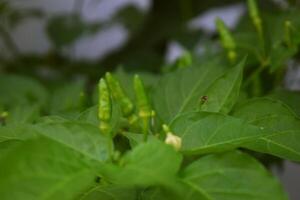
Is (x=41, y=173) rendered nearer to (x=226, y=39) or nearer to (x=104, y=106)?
(x=104, y=106)

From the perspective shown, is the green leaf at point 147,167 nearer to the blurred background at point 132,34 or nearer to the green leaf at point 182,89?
the green leaf at point 182,89

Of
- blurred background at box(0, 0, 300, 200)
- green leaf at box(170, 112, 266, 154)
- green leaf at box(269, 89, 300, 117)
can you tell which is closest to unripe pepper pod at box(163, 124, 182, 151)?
green leaf at box(170, 112, 266, 154)

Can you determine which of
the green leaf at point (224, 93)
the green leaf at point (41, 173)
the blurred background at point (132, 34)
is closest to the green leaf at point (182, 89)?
the green leaf at point (224, 93)

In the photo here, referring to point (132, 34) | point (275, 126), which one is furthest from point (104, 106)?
point (132, 34)

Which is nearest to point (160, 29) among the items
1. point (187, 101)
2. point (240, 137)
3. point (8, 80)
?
point (8, 80)

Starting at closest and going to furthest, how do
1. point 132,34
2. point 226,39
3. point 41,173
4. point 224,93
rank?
point 41,173 < point 224,93 < point 226,39 < point 132,34

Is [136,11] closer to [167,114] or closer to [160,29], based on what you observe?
[160,29]
